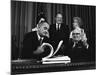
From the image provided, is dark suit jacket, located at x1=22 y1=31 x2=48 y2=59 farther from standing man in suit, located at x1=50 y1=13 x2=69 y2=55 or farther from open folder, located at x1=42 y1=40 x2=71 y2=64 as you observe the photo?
standing man in suit, located at x1=50 y1=13 x2=69 y2=55

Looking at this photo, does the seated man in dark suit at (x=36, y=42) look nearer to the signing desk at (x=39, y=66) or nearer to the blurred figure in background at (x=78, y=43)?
the signing desk at (x=39, y=66)

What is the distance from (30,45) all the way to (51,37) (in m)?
0.25

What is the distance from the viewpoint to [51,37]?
6.28ft

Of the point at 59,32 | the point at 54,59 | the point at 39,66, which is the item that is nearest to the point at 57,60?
the point at 54,59

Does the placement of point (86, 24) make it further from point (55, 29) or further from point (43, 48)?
point (43, 48)

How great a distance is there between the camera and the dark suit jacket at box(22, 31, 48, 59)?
1825 mm

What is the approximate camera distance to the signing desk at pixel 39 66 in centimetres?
180

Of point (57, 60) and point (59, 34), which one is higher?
point (59, 34)

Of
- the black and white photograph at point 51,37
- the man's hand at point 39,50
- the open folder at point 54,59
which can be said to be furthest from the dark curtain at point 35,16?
the open folder at point 54,59

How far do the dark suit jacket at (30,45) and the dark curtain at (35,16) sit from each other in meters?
0.04

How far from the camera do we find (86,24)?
204 cm

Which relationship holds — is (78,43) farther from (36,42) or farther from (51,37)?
(36,42)
